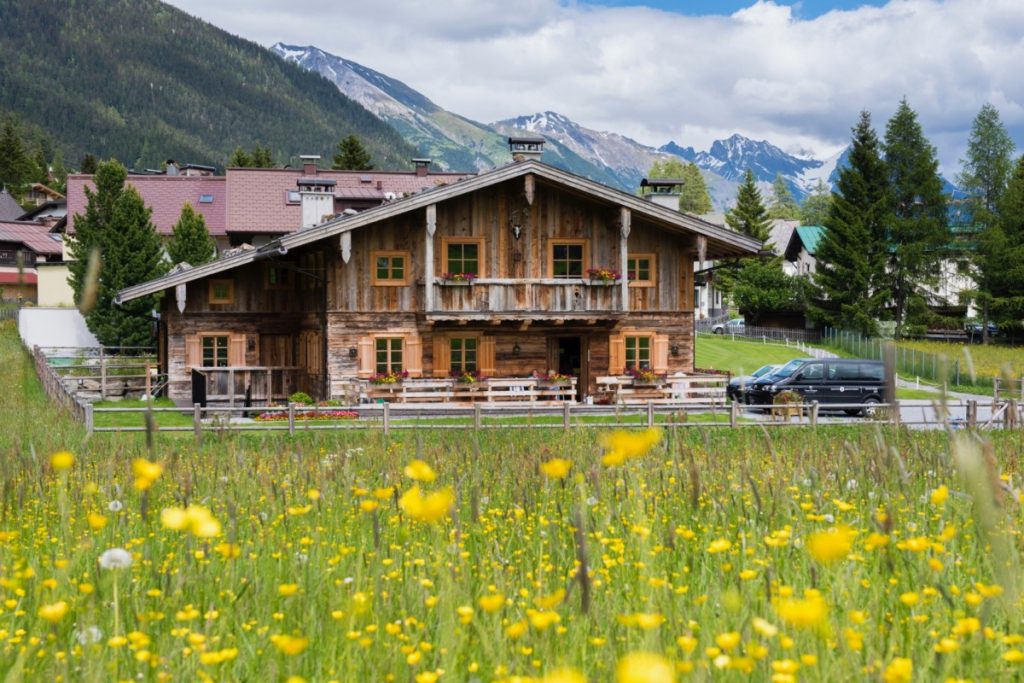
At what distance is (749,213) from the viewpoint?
8606cm

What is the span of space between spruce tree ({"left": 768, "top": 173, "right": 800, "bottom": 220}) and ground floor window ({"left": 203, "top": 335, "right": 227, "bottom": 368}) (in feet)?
383

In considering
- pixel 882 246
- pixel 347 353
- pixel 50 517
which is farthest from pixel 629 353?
pixel 882 246

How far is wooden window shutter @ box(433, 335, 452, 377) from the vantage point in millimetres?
30203

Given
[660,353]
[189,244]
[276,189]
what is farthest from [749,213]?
[660,353]

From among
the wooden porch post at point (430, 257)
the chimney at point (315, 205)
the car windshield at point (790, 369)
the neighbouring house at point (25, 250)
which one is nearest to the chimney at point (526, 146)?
the wooden porch post at point (430, 257)

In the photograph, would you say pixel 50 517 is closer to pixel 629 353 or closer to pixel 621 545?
pixel 621 545

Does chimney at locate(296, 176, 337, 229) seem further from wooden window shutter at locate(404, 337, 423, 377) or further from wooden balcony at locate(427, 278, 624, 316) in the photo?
wooden balcony at locate(427, 278, 624, 316)

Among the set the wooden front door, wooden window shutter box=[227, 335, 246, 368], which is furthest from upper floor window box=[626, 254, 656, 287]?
wooden window shutter box=[227, 335, 246, 368]

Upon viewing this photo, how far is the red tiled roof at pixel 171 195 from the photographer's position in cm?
6125

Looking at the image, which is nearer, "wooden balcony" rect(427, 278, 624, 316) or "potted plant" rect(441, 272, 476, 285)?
"potted plant" rect(441, 272, 476, 285)

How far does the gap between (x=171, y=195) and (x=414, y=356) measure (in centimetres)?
3906

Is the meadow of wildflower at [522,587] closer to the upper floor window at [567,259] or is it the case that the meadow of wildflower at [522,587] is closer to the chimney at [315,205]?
the upper floor window at [567,259]

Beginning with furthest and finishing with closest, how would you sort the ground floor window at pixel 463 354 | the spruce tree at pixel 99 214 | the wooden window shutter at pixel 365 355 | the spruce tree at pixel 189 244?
the spruce tree at pixel 189 244, the spruce tree at pixel 99 214, the ground floor window at pixel 463 354, the wooden window shutter at pixel 365 355

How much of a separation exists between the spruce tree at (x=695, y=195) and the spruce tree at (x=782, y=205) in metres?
8.79
